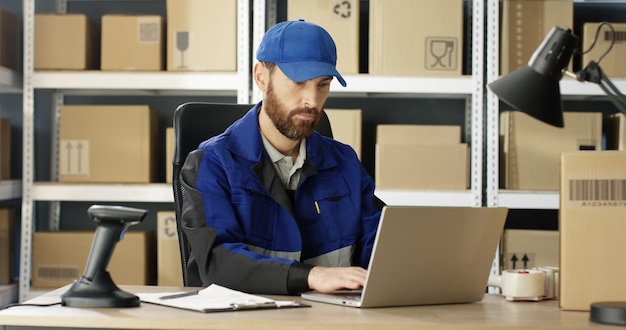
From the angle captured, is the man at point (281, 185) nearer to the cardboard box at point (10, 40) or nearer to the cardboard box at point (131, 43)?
the cardboard box at point (131, 43)

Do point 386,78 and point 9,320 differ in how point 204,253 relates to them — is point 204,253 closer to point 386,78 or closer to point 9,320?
point 9,320

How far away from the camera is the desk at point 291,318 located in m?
1.18

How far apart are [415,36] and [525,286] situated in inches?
67.2

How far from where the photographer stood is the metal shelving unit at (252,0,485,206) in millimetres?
3088

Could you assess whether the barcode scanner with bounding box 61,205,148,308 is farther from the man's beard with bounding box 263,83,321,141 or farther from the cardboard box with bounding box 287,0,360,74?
the cardboard box with bounding box 287,0,360,74

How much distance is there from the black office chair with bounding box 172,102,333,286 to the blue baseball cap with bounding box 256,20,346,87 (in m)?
0.27

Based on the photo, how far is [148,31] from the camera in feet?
10.4

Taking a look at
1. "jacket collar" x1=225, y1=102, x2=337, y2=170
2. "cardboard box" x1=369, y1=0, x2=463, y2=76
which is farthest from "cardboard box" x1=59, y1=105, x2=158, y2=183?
"jacket collar" x1=225, y1=102, x2=337, y2=170

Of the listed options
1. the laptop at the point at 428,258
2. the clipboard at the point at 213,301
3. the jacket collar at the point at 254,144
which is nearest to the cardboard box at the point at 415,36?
the jacket collar at the point at 254,144

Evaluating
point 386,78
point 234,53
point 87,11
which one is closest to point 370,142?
point 386,78

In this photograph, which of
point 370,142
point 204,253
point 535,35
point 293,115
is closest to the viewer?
point 204,253

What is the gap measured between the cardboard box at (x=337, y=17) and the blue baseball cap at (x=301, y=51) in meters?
1.26

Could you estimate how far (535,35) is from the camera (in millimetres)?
3084

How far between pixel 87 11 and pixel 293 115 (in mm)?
2007
